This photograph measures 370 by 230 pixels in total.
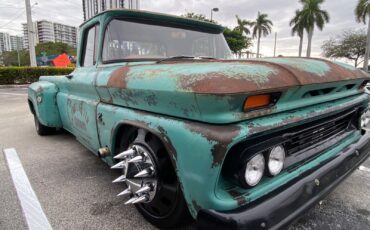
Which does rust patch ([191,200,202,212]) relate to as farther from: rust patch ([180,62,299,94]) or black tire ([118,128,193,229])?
rust patch ([180,62,299,94])

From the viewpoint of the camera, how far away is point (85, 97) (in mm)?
2717

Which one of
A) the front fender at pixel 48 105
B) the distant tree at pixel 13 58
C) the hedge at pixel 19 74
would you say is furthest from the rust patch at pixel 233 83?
the distant tree at pixel 13 58

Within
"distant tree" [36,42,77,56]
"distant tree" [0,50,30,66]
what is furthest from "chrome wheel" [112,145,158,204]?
"distant tree" [0,50,30,66]

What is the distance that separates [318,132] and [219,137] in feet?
3.43

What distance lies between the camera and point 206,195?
1.30 m

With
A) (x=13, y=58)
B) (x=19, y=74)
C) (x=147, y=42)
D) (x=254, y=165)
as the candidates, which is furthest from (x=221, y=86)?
(x=13, y=58)

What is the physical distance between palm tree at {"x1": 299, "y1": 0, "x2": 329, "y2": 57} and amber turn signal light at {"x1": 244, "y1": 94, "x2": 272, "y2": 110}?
38628 mm

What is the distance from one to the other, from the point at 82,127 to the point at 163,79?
5.51 ft

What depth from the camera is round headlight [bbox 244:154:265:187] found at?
1.35 metres

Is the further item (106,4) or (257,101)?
(106,4)

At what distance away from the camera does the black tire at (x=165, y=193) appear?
161 centimetres

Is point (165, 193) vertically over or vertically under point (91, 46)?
under

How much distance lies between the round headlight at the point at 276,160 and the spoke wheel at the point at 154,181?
566 millimetres

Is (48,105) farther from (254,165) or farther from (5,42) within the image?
(5,42)
